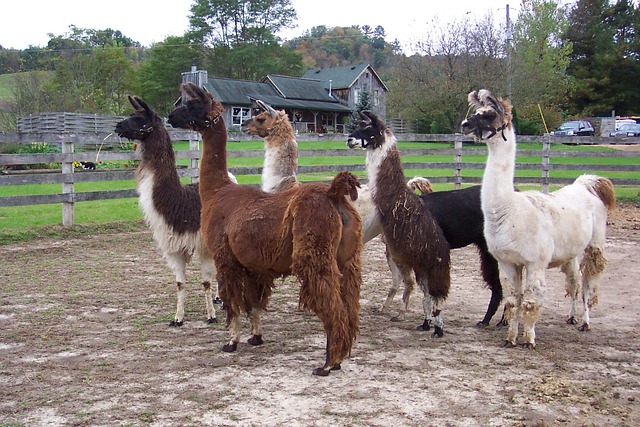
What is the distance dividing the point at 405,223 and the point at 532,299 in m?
1.34

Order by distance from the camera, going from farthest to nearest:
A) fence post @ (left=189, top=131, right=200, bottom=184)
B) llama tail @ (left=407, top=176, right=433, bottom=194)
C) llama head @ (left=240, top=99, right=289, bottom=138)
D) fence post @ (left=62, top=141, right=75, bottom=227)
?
fence post @ (left=189, top=131, right=200, bottom=184) → fence post @ (left=62, top=141, right=75, bottom=227) → llama tail @ (left=407, top=176, right=433, bottom=194) → llama head @ (left=240, top=99, right=289, bottom=138)

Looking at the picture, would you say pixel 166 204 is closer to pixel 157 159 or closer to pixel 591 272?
pixel 157 159

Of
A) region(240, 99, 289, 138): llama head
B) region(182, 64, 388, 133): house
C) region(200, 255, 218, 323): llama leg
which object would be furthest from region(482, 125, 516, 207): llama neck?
region(182, 64, 388, 133): house

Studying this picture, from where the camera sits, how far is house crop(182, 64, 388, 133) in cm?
4916

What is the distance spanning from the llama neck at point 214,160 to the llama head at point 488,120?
87.2 inches

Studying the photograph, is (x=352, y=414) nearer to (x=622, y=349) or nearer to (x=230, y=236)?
(x=230, y=236)

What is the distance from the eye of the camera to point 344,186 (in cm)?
450

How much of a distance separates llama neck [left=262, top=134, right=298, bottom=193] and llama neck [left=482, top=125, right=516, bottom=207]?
7.49ft

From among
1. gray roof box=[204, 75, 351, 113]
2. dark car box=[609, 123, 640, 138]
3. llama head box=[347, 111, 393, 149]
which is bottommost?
llama head box=[347, 111, 393, 149]

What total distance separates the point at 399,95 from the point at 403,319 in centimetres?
3435

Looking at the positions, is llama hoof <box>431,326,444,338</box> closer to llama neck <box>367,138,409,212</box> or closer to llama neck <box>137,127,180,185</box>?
llama neck <box>367,138,409,212</box>

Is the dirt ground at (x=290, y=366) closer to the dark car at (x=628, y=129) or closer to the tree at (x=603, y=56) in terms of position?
the dark car at (x=628, y=129)

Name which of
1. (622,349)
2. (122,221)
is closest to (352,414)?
(622,349)

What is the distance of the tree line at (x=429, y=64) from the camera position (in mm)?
36875
